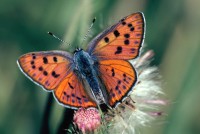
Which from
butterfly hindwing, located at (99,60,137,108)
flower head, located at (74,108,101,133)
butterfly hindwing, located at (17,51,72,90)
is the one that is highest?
butterfly hindwing, located at (17,51,72,90)

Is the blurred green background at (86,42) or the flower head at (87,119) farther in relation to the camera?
the blurred green background at (86,42)

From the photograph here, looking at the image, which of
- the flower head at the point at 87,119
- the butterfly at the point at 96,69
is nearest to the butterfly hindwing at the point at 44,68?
the butterfly at the point at 96,69

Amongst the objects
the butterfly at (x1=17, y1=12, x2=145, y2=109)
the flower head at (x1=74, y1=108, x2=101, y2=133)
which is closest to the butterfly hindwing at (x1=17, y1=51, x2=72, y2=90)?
the butterfly at (x1=17, y1=12, x2=145, y2=109)

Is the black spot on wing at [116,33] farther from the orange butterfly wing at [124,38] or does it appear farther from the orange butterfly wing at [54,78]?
the orange butterfly wing at [54,78]

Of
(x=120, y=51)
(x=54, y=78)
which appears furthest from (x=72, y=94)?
(x=120, y=51)

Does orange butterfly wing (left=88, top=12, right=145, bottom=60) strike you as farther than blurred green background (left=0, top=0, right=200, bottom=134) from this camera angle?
No

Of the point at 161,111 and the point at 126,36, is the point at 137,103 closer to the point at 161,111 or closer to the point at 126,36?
the point at 161,111

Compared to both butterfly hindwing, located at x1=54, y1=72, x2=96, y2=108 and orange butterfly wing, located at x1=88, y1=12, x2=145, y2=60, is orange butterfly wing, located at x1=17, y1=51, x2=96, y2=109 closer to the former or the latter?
butterfly hindwing, located at x1=54, y1=72, x2=96, y2=108

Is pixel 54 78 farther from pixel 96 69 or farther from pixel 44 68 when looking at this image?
pixel 96 69
